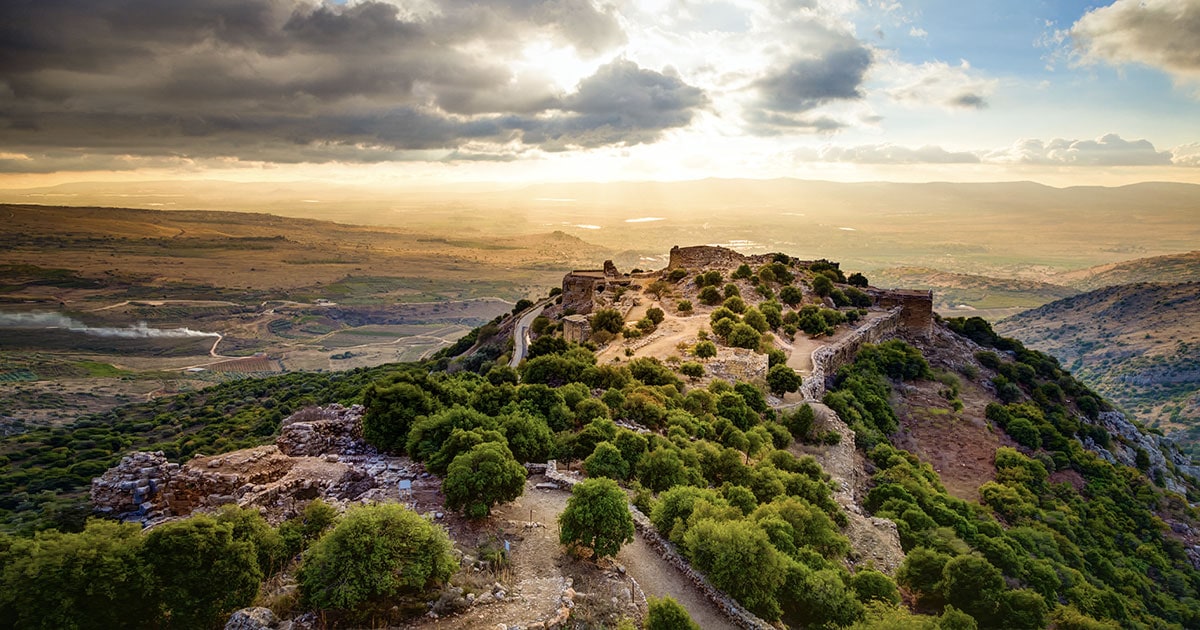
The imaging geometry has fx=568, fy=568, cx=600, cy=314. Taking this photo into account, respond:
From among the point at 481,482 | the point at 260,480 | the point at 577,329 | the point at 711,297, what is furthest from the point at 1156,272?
the point at 260,480

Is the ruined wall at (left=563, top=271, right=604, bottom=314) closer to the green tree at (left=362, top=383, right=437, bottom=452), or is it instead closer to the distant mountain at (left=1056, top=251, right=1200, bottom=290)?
the green tree at (left=362, top=383, right=437, bottom=452)

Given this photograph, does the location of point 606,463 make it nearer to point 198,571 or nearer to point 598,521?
point 598,521

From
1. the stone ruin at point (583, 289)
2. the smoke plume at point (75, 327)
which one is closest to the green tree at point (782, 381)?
the stone ruin at point (583, 289)

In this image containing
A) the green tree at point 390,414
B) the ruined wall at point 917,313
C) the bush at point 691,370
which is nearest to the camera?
the green tree at point 390,414

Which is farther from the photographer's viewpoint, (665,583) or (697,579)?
(697,579)

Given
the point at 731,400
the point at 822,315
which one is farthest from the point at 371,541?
the point at 822,315

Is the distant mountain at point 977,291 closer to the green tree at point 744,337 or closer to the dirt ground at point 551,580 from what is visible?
the green tree at point 744,337

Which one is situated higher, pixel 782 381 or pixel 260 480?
pixel 260 480
